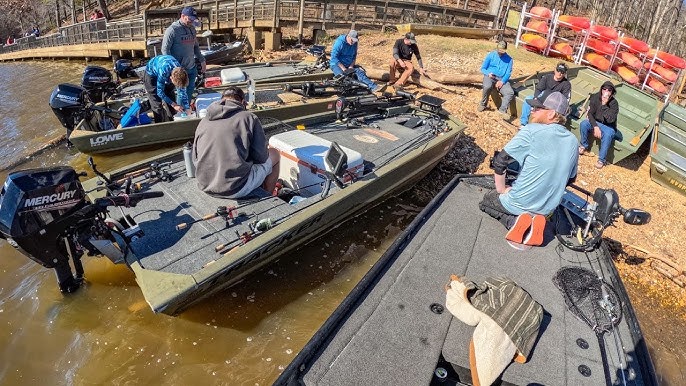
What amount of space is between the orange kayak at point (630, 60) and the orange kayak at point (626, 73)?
157 millimetres

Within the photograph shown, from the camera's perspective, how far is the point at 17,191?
3.55m

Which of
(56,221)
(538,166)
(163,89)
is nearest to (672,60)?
(538,166)

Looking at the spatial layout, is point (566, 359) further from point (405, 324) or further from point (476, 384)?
point (405, 324)

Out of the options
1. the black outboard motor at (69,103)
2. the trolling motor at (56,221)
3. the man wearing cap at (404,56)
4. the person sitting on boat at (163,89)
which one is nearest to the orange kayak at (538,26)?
the man wearing cap at (404,56)

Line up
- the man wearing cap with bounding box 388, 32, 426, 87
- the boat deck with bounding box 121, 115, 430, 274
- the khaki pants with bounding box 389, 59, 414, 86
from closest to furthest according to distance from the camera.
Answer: the boat deck with bounding box 121, 115, 430, 274 → the man wearing cap with bounding box 388, 32, 426, 87 → the khaki pants with bounding box 389, 59, 414, 86

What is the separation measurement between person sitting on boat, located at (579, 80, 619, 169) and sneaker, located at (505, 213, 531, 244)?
487cm

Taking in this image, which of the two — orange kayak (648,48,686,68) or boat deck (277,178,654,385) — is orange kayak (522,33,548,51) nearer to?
orange kayak (648,48,686,68)

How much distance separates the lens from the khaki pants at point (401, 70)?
10641mm

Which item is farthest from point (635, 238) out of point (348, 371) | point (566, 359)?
point (348, 371)

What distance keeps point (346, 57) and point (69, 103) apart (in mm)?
5491

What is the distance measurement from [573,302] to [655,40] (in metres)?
22.2

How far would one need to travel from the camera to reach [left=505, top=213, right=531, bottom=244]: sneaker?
434 cm

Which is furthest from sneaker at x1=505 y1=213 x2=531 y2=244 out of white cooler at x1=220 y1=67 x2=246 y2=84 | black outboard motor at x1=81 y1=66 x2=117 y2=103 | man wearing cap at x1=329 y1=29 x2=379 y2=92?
black outboard motor at x1=81 y1=66 x2=117 y2=103

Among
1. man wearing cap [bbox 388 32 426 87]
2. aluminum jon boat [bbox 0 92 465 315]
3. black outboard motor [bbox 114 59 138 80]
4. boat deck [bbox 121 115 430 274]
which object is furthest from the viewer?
man wearing cap [bbox 388 32 426 87]
